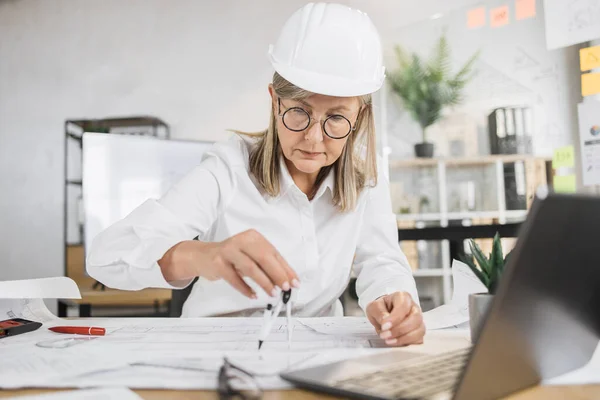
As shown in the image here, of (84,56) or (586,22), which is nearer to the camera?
(586,22)

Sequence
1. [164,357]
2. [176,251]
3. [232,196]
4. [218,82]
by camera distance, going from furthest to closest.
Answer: [218,82]
[232,196]
[176,251]
[164,357]

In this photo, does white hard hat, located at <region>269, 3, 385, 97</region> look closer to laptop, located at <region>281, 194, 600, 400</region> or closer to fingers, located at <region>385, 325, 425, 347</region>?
fingers, located at <region>385, 325, 425, 347</region>

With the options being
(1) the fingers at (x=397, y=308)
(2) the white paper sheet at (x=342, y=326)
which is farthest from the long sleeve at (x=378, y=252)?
(1) the fingers at (x=397, y=308)

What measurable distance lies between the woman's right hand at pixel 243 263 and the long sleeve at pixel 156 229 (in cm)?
9

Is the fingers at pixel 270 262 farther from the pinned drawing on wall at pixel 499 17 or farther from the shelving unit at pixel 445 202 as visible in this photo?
the pinned drawing on wall at pixel 499 17

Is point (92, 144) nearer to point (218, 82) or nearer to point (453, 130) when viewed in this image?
point (218, 82)

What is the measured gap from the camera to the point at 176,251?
933 mm

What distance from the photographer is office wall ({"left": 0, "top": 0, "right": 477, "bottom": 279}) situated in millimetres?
4047

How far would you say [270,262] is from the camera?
72 centimetres

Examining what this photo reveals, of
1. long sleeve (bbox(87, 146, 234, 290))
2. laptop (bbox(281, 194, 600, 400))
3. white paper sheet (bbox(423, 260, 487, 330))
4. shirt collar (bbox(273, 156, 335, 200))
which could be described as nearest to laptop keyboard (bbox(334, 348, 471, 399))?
laptop (bbox(281, 194, 600, 400))

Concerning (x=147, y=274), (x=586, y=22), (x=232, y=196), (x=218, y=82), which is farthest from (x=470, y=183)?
(x=147, y=274)

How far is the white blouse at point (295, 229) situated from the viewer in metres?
1.23

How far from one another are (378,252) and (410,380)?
2.70ft

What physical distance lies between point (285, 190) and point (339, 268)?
0.25 metres
